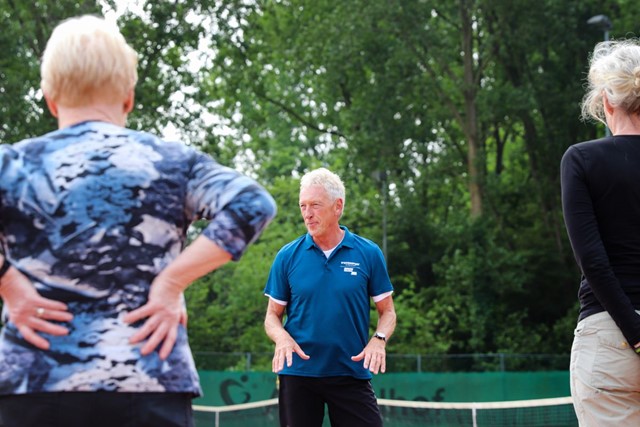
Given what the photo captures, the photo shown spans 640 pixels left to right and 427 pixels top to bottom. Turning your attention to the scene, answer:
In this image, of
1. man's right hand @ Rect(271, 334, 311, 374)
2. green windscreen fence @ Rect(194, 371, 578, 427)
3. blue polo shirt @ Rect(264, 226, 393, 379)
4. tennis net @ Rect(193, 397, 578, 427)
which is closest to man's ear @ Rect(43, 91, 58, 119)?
man's right hand @ Rect(271, 334, 311, 374)

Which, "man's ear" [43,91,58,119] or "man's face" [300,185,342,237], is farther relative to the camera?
"man's face" [300,185,342,237]

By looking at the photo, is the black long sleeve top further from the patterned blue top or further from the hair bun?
the patterned blue top

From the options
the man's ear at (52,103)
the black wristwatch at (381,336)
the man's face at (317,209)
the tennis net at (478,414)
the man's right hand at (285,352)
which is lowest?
the tennis net at (478,414)

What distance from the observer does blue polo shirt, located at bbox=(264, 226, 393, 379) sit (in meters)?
6.39

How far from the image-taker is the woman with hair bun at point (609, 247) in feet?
13.4

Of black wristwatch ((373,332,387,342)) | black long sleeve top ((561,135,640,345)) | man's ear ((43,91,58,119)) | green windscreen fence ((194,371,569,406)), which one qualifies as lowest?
green windscreen fence ((194,371,569,406))

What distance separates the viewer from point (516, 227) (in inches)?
1503

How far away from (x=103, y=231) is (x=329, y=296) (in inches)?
142

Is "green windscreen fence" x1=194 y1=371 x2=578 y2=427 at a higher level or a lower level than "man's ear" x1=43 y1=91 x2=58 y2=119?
lower

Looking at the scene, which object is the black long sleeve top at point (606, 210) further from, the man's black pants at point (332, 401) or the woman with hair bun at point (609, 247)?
the man's black pants at point (332, 401)

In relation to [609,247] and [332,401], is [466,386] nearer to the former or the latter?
[332,401]

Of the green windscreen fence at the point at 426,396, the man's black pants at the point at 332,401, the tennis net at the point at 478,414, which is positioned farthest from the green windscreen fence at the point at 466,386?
the man's black pants at the point at 332,401

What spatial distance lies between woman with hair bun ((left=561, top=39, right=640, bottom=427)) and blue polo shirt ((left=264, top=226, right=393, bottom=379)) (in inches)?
90.0

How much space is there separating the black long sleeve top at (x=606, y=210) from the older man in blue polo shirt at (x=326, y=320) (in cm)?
224
